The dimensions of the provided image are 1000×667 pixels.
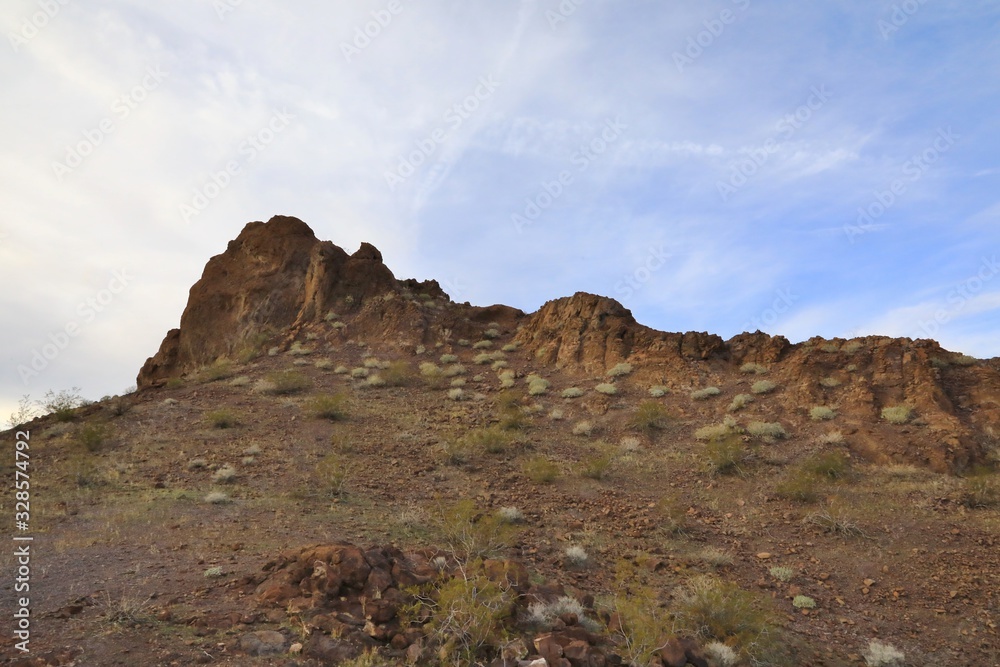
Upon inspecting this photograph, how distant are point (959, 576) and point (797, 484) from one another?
344 cm

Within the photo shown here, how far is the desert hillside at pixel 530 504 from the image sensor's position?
6539 millimetres

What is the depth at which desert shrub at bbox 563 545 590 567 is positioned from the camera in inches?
398

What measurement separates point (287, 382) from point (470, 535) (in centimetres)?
1307

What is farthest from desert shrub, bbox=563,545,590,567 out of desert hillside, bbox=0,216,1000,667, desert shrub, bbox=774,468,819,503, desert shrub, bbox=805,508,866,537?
desert shrub, bbox=774,468,819,503

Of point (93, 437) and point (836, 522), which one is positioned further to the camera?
point (93, 437)

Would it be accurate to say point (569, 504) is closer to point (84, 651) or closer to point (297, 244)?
point (84, 651)

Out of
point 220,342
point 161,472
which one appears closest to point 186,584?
point 161,472

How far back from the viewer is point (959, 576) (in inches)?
388

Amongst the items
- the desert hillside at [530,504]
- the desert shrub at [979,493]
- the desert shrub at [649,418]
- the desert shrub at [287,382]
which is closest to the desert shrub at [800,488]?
the desert hillside at [530,504]

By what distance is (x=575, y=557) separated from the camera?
1014 cm

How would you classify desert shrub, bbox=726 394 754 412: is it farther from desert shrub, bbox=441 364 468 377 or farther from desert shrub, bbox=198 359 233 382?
desert shrub, bbox=198 359 233 382

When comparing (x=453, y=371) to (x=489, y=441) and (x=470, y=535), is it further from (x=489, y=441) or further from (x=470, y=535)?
(x=470, y=535)

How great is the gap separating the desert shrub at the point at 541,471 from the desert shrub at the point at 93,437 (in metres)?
10.9

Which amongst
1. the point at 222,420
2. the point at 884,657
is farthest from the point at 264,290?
the point at 884,657
